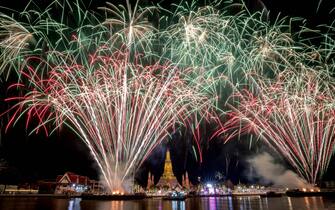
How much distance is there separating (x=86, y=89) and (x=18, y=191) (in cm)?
6571

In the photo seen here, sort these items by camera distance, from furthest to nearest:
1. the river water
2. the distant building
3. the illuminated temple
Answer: the illuminated temple
the distant building
the river water

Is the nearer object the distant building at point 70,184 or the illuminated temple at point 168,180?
the distant building at point 70,184

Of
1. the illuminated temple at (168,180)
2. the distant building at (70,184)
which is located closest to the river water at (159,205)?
the distant building at (70,184)

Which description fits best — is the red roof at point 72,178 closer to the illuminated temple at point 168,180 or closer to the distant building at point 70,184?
the distant building at point 70,184

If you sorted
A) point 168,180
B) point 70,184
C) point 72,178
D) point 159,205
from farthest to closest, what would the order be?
point 168,180
point 72,178
point 70,184
point 159,205

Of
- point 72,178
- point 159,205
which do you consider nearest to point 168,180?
point 72,178

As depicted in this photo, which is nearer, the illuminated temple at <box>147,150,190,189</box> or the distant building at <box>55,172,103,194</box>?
the distant building at <box>55,172,103,194</box>

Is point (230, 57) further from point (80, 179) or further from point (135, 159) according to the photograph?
point (80, 179)

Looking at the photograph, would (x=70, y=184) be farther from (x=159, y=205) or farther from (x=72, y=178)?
(x=159, y=205)

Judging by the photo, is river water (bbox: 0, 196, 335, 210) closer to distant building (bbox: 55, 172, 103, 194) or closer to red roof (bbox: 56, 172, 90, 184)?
distant building (bbox: 55, 172, 103, 194)

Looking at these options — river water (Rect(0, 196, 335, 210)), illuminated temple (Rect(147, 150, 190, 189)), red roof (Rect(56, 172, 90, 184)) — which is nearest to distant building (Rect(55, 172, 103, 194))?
red roof (Rect(56, 172, 90, 184))

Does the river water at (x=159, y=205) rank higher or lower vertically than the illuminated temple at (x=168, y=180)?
lower

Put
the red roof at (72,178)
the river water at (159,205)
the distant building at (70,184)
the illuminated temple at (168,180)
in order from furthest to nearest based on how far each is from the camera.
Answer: the illuminated temple at (168,180), the red roof at (72,178), the distant building at (70,184), the river water at (159,205)

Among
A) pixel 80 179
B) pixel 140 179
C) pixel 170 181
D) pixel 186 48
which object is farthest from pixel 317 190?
pixel 140 179
